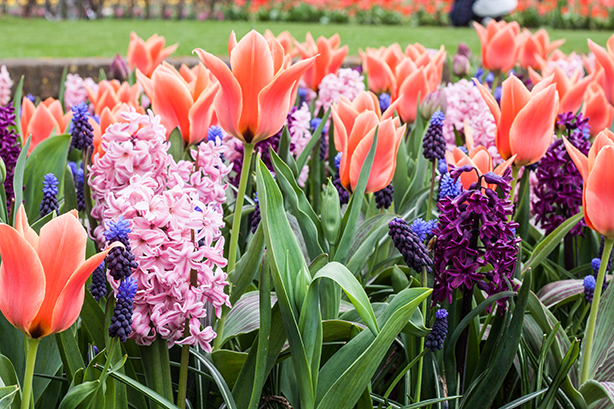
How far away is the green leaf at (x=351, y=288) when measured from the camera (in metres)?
0.80

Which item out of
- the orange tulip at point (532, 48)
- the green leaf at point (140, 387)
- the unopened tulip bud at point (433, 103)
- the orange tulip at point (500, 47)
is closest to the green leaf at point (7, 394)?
the green leaf at point (140, 387)

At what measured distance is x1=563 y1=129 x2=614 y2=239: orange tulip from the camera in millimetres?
993

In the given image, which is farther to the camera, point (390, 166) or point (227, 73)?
point (390, 166)

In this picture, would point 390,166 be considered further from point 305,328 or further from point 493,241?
point 305,328

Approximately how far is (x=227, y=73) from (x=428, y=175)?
108 cm

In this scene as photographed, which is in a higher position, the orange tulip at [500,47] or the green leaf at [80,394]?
the orange tulip at [500,47]

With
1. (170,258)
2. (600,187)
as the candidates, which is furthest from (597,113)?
(170,258)

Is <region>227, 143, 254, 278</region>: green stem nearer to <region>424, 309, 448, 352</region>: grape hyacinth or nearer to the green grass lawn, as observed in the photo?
<region>424, 309, 448, 352</region>: grape hyacinth

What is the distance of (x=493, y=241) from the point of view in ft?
3.24

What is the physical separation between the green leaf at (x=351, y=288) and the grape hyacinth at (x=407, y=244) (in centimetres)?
12

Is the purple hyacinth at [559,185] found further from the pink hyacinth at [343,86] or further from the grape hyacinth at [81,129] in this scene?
the grape hyacinth at [81,129]

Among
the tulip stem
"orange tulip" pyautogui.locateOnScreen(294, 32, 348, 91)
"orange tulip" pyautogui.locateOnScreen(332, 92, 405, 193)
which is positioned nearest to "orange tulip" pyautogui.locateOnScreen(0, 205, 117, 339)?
the tulip stem

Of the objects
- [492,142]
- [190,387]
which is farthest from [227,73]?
[492,142]

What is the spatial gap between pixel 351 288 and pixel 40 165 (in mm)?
1143
